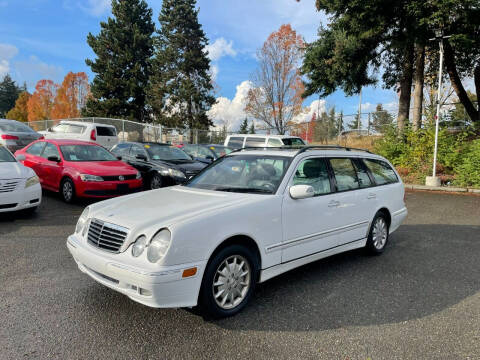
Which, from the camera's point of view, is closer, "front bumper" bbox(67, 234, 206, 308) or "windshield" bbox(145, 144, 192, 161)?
"front bumper" bbox(67, 234, 206, 308)

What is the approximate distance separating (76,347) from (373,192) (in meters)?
4.10

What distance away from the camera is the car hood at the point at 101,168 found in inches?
315

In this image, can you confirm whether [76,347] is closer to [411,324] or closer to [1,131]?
[411,324]

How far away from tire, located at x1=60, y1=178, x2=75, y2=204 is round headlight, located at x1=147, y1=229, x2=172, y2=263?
5.96 meters

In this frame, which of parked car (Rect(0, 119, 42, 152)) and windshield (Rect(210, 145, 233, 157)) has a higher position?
parked car (Rect(0, 119, 42, 152))

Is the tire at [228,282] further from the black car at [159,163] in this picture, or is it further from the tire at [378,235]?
the black car at [159,163]

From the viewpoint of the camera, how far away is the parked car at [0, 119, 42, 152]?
13.0 m

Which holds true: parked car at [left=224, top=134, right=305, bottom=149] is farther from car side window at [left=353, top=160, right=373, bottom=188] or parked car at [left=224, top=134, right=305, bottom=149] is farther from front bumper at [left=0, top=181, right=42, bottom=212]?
front bumper at [left=0, top=181, right=42, bottom=212]

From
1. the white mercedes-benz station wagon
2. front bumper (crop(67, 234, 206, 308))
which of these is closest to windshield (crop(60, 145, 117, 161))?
the white mercedes-benz station wagon

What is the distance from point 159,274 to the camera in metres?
2.76

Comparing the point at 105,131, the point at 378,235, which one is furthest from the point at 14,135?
the point at 378,235

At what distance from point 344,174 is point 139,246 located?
292cm

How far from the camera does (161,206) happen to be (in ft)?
11.3

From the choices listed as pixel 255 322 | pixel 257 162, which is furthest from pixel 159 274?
pixel 257 162
